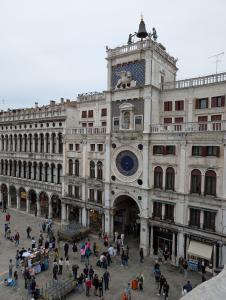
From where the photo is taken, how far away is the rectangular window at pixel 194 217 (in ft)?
83.5

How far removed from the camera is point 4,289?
21281mm

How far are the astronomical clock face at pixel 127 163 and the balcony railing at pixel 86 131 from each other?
4.49 meters

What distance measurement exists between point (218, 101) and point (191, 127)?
16.9 feet

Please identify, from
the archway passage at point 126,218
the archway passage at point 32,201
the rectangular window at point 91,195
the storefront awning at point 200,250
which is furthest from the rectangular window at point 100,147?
the archway passage at point 32,201

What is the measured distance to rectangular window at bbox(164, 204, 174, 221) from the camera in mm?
27250

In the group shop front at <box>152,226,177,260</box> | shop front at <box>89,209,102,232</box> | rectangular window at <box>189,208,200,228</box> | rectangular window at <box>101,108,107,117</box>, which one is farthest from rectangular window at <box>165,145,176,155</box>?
shop front at <box>89,209,102,232</box>

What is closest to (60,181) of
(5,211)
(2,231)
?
(2,231)

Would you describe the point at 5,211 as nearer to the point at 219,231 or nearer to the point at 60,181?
the point at 60,181

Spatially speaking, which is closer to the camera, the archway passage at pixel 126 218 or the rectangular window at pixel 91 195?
the archway passage at pixel 126 218

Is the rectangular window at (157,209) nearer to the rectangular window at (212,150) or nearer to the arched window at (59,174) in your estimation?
the rectangular window at (212,150)

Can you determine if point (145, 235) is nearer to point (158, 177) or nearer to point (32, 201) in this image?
point (158, 177)

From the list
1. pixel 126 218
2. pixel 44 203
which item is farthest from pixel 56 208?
pixel 126 218

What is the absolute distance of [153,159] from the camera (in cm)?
2870

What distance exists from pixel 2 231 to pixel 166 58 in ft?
111
